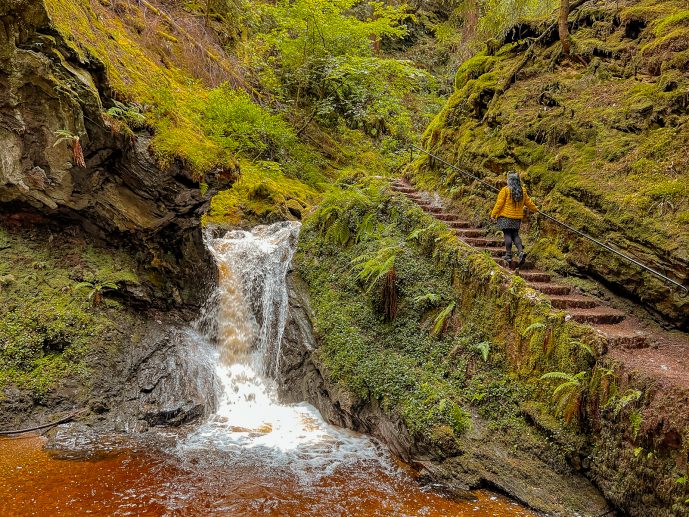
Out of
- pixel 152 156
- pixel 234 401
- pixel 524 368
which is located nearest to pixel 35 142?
pixel 152 156

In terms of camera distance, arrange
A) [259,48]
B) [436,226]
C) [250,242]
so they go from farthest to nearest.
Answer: [259,48] → [250,242] → [436,226]

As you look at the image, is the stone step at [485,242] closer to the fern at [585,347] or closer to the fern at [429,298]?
the fern at [429,298]

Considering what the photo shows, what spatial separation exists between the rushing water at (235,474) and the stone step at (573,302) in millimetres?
3055

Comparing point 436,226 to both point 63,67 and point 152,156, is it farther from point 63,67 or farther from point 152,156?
point 63,67

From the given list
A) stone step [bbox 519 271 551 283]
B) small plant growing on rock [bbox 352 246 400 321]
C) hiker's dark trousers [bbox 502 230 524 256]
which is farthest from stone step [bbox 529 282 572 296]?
small plant growing on rock [bbox 352 246 400 321]

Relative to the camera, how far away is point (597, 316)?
6645mm

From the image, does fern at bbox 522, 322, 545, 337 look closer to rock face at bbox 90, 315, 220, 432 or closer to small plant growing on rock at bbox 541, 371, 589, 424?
small plant growing on rock at bbox 541, 371, 589, 424

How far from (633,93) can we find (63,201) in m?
11.3

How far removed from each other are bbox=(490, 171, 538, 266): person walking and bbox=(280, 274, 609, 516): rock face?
328 centimetres

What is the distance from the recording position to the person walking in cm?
802

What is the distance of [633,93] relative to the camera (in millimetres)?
8547

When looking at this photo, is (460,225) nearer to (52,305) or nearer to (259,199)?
(259,199)

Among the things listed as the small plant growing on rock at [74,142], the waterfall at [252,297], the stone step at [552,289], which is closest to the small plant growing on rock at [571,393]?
the stone step at [552,289]

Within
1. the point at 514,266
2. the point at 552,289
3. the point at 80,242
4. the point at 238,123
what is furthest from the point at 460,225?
the point at 80,242
